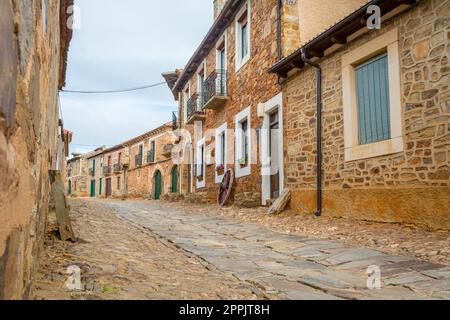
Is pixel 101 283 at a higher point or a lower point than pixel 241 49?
lower

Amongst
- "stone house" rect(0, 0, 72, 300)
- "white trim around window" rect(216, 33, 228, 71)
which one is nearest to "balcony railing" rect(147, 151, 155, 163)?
"white trim around window" rect(216, 33, 228, 71)

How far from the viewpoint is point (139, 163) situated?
30234 mm

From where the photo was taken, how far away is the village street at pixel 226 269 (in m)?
2.80

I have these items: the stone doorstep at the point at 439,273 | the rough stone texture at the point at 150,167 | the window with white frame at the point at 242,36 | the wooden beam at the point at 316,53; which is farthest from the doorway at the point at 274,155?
the rough stone texture at the point at 150,167

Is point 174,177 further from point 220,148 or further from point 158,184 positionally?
point 220,148

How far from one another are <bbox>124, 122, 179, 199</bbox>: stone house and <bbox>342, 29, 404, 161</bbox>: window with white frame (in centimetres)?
1674

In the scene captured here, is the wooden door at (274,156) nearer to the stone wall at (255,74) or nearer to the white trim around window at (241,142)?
the stone wall at (255,74)

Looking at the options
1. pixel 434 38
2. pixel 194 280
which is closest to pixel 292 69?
pixel 434 38

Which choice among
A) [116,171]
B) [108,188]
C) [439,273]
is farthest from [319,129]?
[108,188]

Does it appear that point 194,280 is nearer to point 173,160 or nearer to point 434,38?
point 434,38

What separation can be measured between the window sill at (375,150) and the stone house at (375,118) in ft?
0.05

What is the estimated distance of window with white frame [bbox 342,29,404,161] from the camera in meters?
6.03

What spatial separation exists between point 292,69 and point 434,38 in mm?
3518

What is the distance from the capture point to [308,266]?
13.0ft
